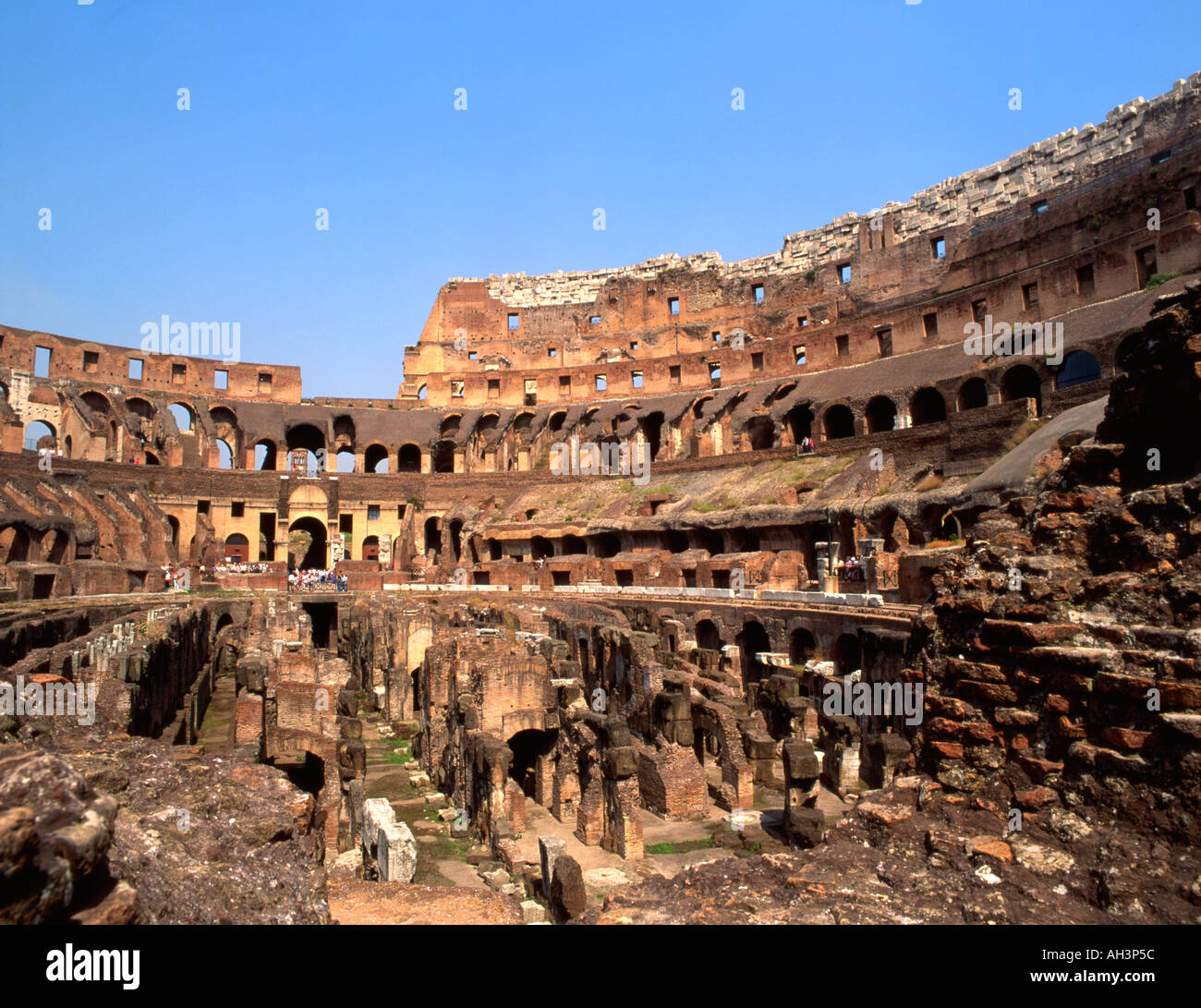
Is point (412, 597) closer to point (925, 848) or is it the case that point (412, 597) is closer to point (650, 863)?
point (650, 863)

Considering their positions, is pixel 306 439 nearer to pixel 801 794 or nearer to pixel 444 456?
pixel 444 456

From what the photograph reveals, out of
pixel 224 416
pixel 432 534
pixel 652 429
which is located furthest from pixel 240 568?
pixel 652 429

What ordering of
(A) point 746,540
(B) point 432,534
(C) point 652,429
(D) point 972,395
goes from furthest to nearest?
(C) point 652,429 < (B) point 432,534 < (D) point 972,395 < (A) point 746,540

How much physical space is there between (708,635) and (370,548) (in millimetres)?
28348

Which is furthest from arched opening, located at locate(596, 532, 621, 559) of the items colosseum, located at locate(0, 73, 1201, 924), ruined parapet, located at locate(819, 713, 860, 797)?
ruined parapet, located at locate(819, 713, 860, 797)

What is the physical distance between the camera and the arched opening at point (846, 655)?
61.9 feet

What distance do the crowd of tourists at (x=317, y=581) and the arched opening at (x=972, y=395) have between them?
29.6 meters

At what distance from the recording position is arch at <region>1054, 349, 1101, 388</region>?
28.6 meters

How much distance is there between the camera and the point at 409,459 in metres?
56.5

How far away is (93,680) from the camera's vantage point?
1154cm

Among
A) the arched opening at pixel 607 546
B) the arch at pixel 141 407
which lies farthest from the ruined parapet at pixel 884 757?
the arch at pixel 141 407

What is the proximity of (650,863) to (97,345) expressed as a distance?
2007 inches

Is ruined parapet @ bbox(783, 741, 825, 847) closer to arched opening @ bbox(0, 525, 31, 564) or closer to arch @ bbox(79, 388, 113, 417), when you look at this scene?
arched opening @ bbox(0, 525, 31, 564)
